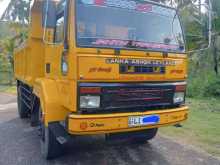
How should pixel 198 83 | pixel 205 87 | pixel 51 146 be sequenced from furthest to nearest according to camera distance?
pixel 198 83 → pixel 205 87 → pixel 51 146

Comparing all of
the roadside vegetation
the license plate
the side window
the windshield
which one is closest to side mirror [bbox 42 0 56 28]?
the side window

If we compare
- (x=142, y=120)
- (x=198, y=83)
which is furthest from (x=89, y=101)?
(x=198, y=83)

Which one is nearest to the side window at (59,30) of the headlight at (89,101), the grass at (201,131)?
the headlight at (89,101)

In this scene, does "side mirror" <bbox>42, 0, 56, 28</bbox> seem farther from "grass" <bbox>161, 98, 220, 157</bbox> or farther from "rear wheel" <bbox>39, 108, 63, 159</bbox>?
"grass" <bbox>161, 98, 220, 157</bbox>

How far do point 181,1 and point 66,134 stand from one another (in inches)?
110

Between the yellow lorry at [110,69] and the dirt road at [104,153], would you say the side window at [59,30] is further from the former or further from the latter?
the dirt road at [104,153]

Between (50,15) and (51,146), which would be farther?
(51,146)

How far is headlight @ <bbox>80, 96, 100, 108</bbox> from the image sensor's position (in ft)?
13.8

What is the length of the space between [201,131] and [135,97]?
3232mm

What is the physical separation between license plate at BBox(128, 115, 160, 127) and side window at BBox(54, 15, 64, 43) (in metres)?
1.57

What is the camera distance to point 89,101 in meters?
4.24

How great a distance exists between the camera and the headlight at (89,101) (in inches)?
166

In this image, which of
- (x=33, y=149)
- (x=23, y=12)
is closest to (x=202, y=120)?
(x=33, y=149)

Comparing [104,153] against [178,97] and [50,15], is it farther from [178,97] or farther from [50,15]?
[50,15]
